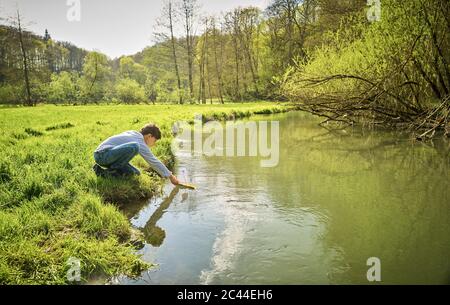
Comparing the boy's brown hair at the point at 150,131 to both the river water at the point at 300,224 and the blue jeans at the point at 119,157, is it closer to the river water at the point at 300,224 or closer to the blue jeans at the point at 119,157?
the blue jeans at the point at 119,157

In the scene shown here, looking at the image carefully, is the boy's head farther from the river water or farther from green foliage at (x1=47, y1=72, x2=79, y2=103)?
green foliage at (x1=47, y1=72, x2=79, y2=103)

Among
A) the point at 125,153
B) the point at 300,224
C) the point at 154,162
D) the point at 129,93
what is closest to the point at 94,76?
the point at 129,93

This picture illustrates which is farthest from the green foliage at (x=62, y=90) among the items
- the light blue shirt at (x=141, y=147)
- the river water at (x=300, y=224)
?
the light blue shirt at (x=141, y=147)

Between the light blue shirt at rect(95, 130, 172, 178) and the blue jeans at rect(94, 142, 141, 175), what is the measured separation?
0.26 ft

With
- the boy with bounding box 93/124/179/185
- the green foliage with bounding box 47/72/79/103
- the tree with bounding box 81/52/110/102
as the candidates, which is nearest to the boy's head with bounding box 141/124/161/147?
the boy with bounding box 93/124/179/185

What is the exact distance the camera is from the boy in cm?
531

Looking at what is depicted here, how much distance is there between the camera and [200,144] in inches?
446

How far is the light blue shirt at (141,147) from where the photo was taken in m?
5.30

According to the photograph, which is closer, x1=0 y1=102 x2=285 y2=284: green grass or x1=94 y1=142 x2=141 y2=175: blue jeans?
x1=0 y1=102 x2=285 y2=284: green grass

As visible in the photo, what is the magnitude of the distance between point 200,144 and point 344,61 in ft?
19.7

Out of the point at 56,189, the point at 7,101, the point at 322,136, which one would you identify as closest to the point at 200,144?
the point at 322,136

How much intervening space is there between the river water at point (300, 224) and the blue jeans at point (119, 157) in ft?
2.56

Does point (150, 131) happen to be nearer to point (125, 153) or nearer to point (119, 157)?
point (125, 153)

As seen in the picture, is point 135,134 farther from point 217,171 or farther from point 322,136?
point 322,136
